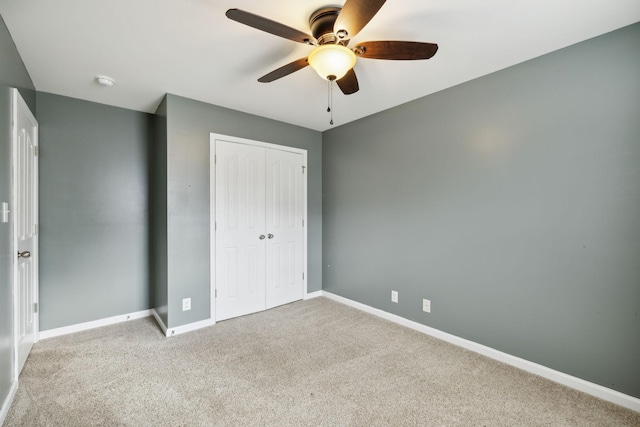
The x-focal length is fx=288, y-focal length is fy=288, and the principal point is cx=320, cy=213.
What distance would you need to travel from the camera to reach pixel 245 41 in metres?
1.96

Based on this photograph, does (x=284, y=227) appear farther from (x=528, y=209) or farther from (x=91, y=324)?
(x=528, y=209)

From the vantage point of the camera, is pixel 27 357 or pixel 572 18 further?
pixel 27 357

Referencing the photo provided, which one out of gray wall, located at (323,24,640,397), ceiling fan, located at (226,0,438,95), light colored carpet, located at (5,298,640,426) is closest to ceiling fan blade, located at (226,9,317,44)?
ceiling fan, located at (226,0,438,95)

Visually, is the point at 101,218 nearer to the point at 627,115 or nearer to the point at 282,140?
the point at 282,140

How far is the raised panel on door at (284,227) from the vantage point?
3.61 meters

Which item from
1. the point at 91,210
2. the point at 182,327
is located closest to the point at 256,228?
the point at 182,327

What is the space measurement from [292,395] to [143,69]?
273cm

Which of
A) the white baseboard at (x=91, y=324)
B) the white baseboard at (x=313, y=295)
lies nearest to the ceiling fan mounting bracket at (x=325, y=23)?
Answer: the white baseboard at (x=313, y=295)

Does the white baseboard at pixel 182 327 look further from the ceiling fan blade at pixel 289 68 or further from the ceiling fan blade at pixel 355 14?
the ceiling fan blade at pixel 355 14

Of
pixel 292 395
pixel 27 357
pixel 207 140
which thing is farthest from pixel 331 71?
pixel 27 357

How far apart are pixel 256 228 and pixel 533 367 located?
2.90m

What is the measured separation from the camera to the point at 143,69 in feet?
7.66

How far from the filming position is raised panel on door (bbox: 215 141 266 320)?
10.5ft

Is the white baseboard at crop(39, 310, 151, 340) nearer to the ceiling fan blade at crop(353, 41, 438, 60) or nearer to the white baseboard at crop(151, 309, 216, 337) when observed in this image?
the white baseboard at crop(151, 309, 216, 337)
